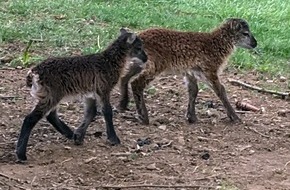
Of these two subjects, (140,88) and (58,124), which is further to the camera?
(140,88)

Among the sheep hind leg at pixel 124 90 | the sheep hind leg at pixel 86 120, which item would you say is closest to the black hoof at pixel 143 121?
the sheep hind leg at pixel 124 90

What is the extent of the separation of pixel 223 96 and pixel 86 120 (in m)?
1.86

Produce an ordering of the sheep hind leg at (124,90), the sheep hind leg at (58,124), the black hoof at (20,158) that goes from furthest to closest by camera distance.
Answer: the sheep hind leg at (124,90), the sheep hind leg at (58,124), the black hoof at (20,158)

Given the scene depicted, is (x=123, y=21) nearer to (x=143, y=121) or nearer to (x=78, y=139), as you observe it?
(x=143, y=121)


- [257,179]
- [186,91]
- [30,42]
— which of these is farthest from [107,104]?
[30,42]

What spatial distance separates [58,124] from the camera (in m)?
7.53

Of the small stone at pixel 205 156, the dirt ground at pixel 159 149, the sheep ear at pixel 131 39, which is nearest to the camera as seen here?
the dirt ground at pixel 159 149

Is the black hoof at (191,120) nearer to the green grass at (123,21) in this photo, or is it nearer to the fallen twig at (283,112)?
the fallen twig at (283,112)

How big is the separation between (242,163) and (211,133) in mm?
910

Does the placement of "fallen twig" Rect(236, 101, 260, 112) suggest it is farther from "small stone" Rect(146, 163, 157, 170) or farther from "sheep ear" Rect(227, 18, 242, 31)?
"small stone" Rect(146, 163, 157, 170)

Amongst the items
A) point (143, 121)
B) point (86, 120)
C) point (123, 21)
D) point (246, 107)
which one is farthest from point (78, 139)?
point (123, 21)

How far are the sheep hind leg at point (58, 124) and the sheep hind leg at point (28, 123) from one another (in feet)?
1.30

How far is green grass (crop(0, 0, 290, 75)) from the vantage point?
11.1 m

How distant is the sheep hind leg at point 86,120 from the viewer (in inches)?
294
